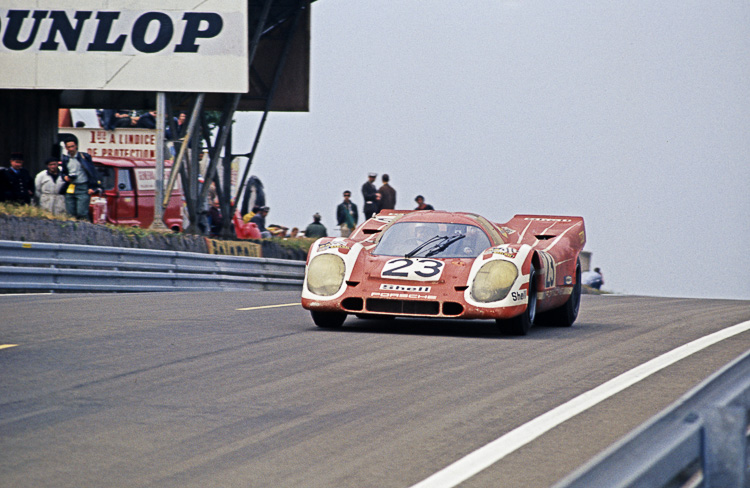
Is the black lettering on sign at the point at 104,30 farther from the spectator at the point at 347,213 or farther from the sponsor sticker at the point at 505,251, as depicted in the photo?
the sponsor sticker at the point at 505,251

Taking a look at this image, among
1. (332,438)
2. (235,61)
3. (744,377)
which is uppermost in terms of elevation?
(235,61)

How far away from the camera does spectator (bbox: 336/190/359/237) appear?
934 inches

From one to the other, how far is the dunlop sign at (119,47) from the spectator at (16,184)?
5.03 m

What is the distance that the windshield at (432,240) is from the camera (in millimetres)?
9242

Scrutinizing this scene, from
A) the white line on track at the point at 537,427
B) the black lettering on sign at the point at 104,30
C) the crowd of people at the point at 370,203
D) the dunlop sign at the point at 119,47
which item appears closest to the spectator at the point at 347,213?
the crowd of people at the point at 370,203

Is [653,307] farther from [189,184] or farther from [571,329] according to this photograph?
[189,184]

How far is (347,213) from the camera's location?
24.0 m

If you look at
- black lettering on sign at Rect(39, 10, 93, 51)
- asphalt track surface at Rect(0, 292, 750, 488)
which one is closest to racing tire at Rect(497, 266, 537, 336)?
asphalt track surface at Rect(0, 292, 750, 488)

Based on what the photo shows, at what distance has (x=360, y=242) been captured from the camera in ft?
31.7

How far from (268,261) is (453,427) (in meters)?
13.5

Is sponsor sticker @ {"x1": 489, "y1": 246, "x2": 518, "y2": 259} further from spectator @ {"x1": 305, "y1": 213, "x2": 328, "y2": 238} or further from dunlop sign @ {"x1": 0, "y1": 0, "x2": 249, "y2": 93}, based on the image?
spectator @ {"x1": 305, "y1": 213, "x2": 328, "y2": 238}

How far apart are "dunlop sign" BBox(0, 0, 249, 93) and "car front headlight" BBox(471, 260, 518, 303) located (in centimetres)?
1317

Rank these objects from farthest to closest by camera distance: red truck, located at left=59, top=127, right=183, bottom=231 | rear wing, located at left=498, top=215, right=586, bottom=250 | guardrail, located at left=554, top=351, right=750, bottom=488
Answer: red truck, located at left=59, top=127, right=183, bottom=231 < rear wing, located at left=498, top=215, right=586, bottom=250 < guardrail, located at left=554, top=351, right=750, bottom=488

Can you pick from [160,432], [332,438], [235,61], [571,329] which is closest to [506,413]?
[332,438]
